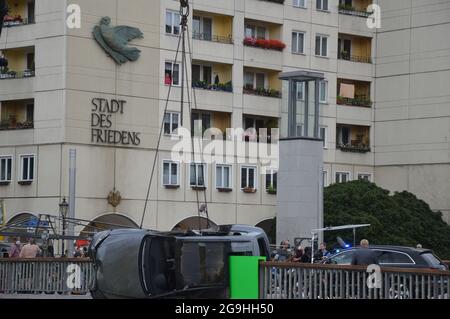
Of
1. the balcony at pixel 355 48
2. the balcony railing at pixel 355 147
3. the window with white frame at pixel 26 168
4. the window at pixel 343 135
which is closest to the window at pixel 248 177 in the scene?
the balcony railing at pixel 355 147

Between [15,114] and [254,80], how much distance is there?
12591 mm

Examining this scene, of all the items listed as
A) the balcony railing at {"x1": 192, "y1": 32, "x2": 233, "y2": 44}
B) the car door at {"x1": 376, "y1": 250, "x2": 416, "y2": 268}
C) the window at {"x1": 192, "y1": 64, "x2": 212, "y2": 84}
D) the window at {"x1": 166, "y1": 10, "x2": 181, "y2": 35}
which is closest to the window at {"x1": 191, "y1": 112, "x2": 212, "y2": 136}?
the window at {"x1": 192, "y1": 64, "x2": 212, "y2": 84}

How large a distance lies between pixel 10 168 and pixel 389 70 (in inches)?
837

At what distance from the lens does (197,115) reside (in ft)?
191

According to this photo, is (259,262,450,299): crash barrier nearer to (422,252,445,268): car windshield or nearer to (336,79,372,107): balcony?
(422,252,445,268): car windshield

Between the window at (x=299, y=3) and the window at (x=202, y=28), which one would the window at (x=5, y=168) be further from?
the window at (x=299, y=3)

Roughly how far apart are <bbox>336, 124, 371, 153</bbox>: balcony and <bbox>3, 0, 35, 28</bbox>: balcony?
58.9 ft

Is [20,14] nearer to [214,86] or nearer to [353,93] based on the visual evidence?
[214,86]

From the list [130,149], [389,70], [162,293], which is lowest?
[162,293]

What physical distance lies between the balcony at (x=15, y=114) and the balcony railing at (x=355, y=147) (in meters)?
17.1

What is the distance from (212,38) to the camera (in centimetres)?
5869
